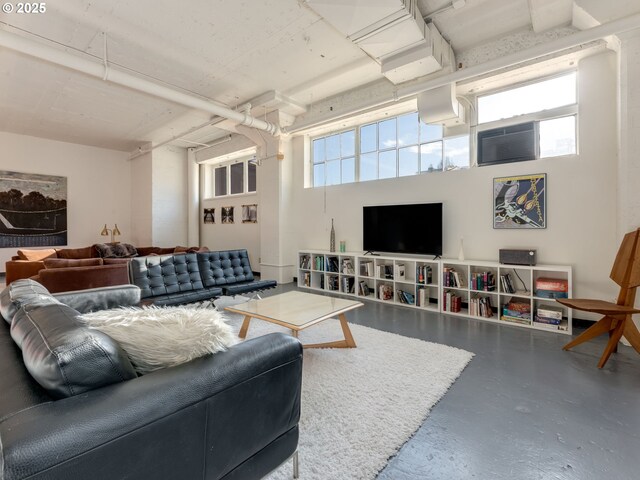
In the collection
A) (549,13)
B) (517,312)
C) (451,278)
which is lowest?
(517,312)

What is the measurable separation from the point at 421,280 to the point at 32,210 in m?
9.19

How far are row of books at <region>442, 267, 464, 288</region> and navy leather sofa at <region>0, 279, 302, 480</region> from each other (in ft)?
11.5

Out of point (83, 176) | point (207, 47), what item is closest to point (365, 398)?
point (207, 47)

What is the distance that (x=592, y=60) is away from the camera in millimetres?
3604

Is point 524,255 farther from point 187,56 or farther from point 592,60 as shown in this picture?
point 187,56

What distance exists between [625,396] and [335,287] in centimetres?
398

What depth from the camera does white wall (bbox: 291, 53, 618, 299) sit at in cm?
352

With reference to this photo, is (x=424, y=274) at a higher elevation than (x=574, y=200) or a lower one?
lower

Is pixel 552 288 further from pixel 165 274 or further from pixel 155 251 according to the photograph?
pixel 155 251

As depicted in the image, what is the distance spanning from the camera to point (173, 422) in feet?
3.12

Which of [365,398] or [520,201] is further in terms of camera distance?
[520,201]

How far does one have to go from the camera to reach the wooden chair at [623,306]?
2613 mm

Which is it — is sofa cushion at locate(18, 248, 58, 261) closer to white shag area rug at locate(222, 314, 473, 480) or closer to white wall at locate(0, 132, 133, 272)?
white wall at locate(0, 132, 133, 272)

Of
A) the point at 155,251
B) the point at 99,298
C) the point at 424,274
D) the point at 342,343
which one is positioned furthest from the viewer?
the point at 155,251
